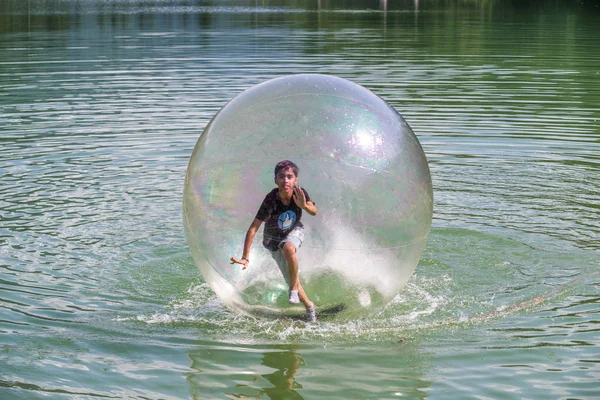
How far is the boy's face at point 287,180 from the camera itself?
7.18m

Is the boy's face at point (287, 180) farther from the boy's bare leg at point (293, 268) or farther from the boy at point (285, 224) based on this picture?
the boy's bare leg at point (293, 268)

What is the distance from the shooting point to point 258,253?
751 cm

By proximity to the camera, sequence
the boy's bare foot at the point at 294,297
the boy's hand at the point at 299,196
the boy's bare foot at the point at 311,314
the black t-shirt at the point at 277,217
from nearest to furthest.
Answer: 1. the boy's hand at the point at 299,196
2. the black t-shirt at the point at 277,217
3. the boy's bare foot at the point at 294,297
4. the boy's bare foot at the point at 311,314

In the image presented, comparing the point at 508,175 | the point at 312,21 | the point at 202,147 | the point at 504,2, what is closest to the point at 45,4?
the point at 312,21

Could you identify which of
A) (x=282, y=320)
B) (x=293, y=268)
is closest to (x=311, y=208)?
(x=293, y=268)

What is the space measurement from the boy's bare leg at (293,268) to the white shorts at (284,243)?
4 centimetres

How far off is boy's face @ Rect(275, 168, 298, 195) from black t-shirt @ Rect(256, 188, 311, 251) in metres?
0.08

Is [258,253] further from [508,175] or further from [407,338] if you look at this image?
Answer: [508,175]

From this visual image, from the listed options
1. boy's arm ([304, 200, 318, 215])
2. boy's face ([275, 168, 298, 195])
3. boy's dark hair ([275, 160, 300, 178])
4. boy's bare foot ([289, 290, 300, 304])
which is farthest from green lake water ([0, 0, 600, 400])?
boy's dark hair ([275, 160, 300, 178])

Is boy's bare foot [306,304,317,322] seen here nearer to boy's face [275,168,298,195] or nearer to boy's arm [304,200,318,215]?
boy's arm [304,200,318,215]

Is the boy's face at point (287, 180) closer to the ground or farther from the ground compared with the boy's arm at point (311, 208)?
farther from the ground

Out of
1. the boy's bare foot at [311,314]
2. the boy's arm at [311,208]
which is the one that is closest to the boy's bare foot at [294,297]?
the boy's bare foot at [311,314]

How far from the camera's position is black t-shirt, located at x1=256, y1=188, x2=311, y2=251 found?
729cm

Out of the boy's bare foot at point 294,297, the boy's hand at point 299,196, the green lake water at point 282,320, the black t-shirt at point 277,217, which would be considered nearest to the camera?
the green lake water at point 282,320
